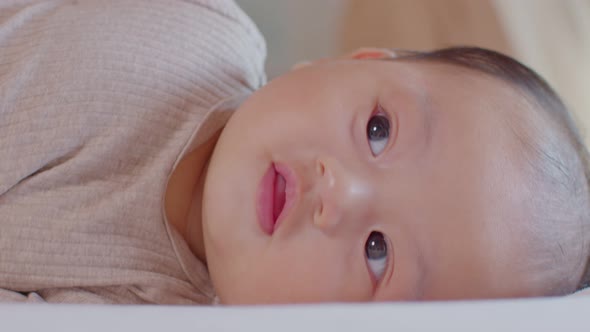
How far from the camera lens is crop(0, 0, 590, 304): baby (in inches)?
24.6

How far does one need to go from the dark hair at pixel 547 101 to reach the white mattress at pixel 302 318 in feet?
0.95

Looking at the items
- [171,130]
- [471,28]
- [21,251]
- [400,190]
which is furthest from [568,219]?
[471,28]

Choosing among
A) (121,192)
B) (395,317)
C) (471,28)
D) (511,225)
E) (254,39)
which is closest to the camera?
(395,317)

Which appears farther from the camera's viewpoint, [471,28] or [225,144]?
[471,28]

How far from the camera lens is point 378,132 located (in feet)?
2.23

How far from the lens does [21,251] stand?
2.29 feet

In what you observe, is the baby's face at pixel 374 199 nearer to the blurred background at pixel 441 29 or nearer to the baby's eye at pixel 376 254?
the baby's eye at pixel 376 254

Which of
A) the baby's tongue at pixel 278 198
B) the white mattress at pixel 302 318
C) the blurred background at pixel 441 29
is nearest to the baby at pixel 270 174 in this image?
the baby's tongue at pixel 278 198

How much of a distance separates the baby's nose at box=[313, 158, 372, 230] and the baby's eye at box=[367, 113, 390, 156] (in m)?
0.05

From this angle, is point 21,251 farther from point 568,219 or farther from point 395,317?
point 568,219

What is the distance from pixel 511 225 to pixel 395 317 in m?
0.28

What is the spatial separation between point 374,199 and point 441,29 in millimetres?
Answer: 794

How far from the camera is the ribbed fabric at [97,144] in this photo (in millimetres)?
710

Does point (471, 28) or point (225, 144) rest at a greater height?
point (471, 28)
